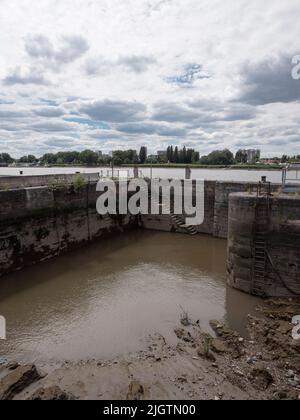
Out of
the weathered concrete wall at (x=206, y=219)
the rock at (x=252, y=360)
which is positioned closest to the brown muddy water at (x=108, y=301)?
the rock at (x=252, y=360)

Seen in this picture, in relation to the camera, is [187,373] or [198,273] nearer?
[187,373]

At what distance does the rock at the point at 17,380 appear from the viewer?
5.86 m

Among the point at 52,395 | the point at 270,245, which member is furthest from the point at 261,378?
the point at 270,245

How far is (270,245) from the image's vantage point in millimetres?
9656

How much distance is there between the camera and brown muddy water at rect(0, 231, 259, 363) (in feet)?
25.7

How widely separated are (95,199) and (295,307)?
41.0 feet

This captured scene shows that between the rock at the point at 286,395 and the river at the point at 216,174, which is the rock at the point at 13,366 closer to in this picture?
the rock at the point at 286,395

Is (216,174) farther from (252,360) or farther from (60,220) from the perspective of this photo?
(252,360)

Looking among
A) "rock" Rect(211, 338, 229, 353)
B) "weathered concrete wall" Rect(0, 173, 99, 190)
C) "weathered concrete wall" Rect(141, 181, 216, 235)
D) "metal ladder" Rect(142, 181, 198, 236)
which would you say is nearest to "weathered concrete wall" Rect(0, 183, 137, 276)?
"weathered concrete wall" Rect(0, 173, 99, 190)

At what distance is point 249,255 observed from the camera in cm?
998

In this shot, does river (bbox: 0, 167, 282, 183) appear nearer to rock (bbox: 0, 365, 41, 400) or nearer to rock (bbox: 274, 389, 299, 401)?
rock (bbox: 274, 389, 299, 401)

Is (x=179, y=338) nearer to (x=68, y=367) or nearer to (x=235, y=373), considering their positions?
(x=235, y=373)

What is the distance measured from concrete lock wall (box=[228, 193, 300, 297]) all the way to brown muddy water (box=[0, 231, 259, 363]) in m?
0.66
